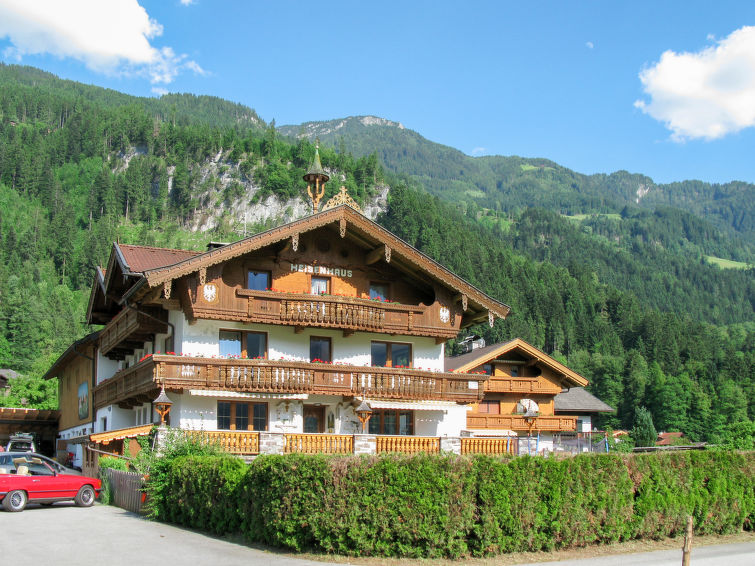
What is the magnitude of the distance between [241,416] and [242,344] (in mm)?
2534

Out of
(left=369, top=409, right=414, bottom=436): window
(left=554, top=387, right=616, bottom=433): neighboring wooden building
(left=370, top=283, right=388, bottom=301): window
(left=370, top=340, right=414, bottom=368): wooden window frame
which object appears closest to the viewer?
(left=369, top=409, right=414, bottom=436): window

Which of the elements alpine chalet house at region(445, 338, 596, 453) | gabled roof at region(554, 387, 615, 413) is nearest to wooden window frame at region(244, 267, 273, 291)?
alpine chalet house at region(445, 338, 596, 453)

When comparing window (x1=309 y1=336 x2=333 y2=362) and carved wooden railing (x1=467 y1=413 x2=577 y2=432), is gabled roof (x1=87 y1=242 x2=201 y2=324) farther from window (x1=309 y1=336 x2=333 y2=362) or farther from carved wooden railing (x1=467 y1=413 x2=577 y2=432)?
carved wooden railing (x1=467 y1=413 x2=577 y2=432)

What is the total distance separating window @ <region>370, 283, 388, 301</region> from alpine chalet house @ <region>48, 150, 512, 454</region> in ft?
0.18

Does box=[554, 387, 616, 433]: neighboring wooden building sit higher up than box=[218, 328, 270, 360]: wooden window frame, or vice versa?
box=[218, 328, 270, 360]: wooden window frame

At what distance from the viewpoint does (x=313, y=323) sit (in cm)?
2902

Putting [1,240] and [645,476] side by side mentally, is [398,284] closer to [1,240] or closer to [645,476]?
[645,476]

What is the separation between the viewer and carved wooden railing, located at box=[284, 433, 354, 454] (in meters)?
24.2

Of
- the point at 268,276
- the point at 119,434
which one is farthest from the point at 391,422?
the point at 119,434

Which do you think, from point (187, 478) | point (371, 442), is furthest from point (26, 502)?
point (371, 442)

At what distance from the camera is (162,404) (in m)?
25.8

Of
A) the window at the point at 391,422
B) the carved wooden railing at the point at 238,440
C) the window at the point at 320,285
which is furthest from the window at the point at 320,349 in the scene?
the carved wooden railing at the point at 238,440

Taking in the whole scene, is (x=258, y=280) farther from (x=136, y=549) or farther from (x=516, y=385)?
(x=516, y=385)

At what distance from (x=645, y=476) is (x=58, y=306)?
13890cm
